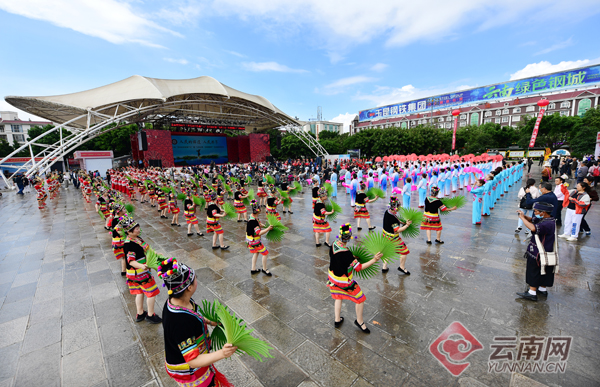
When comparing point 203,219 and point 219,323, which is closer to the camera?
point 219,323

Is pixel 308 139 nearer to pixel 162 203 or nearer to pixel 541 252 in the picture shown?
pixel 162 203

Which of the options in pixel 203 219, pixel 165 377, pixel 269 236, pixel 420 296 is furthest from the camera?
pixel 203 219

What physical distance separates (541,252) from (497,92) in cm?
6545

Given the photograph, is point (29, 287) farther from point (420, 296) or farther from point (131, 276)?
point (420, 296)

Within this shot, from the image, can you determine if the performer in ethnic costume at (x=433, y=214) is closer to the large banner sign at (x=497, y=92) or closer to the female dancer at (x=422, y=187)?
the female dancer at (x=422, y=187)

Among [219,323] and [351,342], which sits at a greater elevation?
→ [219,323]

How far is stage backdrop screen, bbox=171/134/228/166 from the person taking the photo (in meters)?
38.4

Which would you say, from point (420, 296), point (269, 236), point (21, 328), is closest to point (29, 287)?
point (21, 328)

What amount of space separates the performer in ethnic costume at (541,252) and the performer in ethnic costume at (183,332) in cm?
421

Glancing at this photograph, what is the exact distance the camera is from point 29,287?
4805 mm

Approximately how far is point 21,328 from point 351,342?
15.3 ft

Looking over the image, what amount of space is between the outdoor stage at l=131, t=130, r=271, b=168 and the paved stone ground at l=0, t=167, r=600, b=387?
29.0m

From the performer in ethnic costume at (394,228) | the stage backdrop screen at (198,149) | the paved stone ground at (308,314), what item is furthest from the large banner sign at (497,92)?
the performer in ethnic costume at (394,228)

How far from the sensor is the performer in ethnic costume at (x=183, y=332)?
1.71 m
